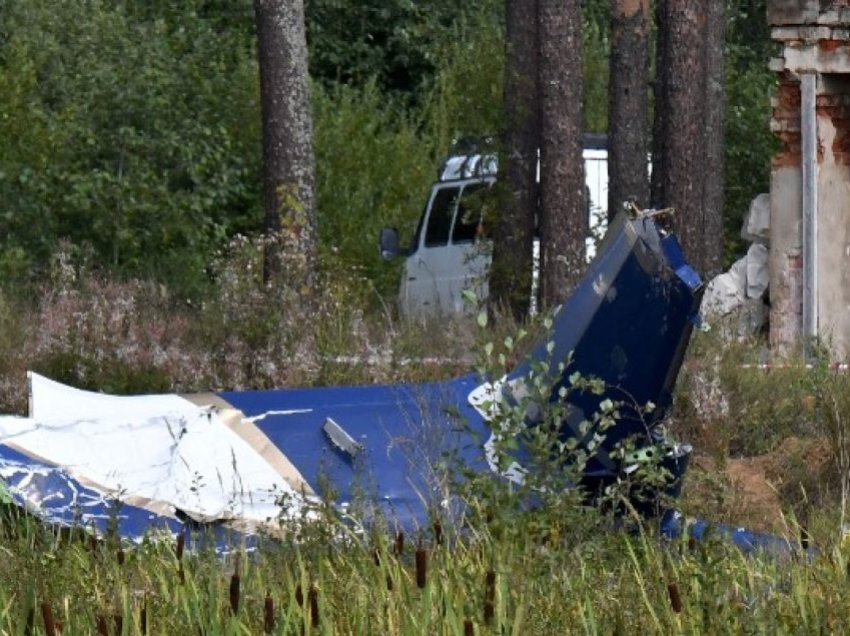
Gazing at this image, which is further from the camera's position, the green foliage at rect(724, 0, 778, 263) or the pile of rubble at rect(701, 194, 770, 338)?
the green foliage at rect(724, 0, 778, 263)

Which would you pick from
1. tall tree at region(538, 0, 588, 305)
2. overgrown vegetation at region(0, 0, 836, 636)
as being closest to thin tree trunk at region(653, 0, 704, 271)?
tall tree at region(538, 0, 588, 305)

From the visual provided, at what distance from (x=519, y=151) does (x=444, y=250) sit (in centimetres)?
197

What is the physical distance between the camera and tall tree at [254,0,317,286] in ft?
50.0

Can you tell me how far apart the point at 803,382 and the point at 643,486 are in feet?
11.3

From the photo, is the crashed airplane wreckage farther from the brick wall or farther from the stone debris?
the stone debris

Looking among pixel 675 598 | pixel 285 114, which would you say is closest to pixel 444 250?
pixel 285 114

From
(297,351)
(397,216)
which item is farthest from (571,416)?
(397,216)

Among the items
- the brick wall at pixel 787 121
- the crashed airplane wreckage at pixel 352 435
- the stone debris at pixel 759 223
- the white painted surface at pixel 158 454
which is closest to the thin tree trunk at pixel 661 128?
the stone debris at pixel 759 223

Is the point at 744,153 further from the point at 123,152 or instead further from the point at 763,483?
the point at 763,483

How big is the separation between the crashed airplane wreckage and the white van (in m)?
9.19

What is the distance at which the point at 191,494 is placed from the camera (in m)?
8.34

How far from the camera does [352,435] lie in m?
8.88

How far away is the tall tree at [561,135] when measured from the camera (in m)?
16.5

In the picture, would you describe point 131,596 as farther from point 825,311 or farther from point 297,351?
point 825,311
